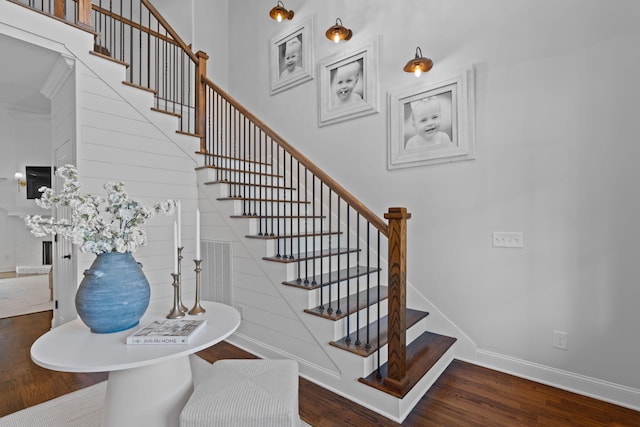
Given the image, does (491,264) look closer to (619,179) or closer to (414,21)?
(619,179)

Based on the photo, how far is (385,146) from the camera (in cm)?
317

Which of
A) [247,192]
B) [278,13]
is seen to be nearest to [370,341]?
[247,192]

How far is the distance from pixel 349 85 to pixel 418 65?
0.88 metres

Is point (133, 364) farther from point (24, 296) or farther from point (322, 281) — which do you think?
point (24, 296)

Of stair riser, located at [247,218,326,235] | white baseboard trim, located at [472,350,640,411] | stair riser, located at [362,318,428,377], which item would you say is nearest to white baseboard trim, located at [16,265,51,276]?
stair riser, located at [247,218,326,235]

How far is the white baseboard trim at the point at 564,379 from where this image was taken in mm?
2037

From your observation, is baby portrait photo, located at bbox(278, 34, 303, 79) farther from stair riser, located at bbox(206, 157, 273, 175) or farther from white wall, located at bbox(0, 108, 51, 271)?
white wall, located at bbox(0, 108, 51, 271)

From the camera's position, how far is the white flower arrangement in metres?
1.37

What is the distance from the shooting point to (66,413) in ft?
6.43

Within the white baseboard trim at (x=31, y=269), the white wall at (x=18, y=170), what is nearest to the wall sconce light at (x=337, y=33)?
the white wall at (x=18, y=170)

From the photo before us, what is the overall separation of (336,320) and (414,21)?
9.18ft

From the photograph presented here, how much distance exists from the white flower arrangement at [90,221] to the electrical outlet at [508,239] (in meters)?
2.48

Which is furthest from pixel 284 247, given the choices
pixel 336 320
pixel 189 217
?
pixel 189 217

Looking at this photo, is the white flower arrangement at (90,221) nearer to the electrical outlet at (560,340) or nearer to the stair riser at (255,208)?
the stair riser at (255,208)
